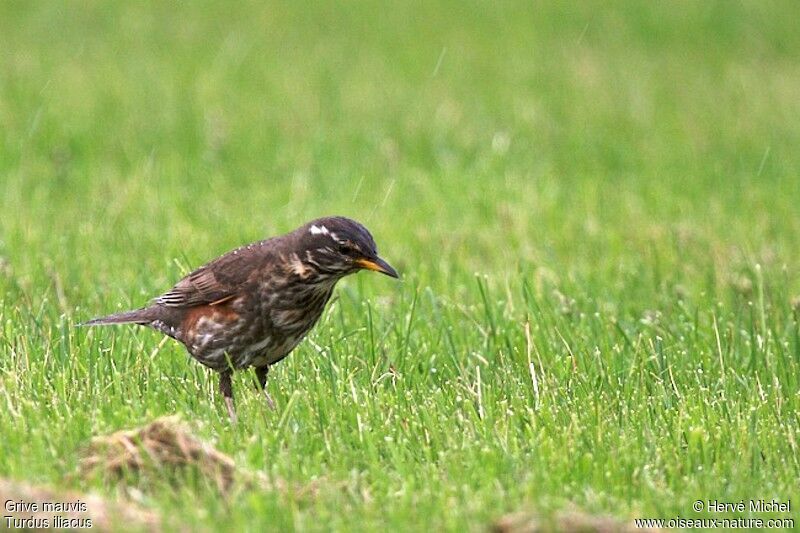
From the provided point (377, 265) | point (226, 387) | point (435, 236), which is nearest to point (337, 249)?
point (377, 265)

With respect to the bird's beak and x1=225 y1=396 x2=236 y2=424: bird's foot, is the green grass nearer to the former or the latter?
x1=225 y1=396 x2=236 y2=424: bird's foot

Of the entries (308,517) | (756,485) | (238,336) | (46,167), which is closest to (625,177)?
(46,167)

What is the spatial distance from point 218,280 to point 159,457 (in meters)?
2.04

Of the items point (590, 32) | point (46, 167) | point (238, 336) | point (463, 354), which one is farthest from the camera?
point (590, 32)

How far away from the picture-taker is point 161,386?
699 centimetres

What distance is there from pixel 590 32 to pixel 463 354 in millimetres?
13372

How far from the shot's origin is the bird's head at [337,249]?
6980mm

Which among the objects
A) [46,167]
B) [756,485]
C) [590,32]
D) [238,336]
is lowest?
[756,485]

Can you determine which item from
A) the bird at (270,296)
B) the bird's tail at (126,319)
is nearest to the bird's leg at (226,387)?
the bird at (270,296)

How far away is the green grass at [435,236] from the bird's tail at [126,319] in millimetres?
110

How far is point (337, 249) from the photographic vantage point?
7.03 meters

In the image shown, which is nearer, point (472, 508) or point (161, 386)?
point (472, 508)

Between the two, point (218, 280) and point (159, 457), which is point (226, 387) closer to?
point (218, 280)

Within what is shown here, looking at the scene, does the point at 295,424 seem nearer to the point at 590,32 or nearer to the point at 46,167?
the point at 46,167
